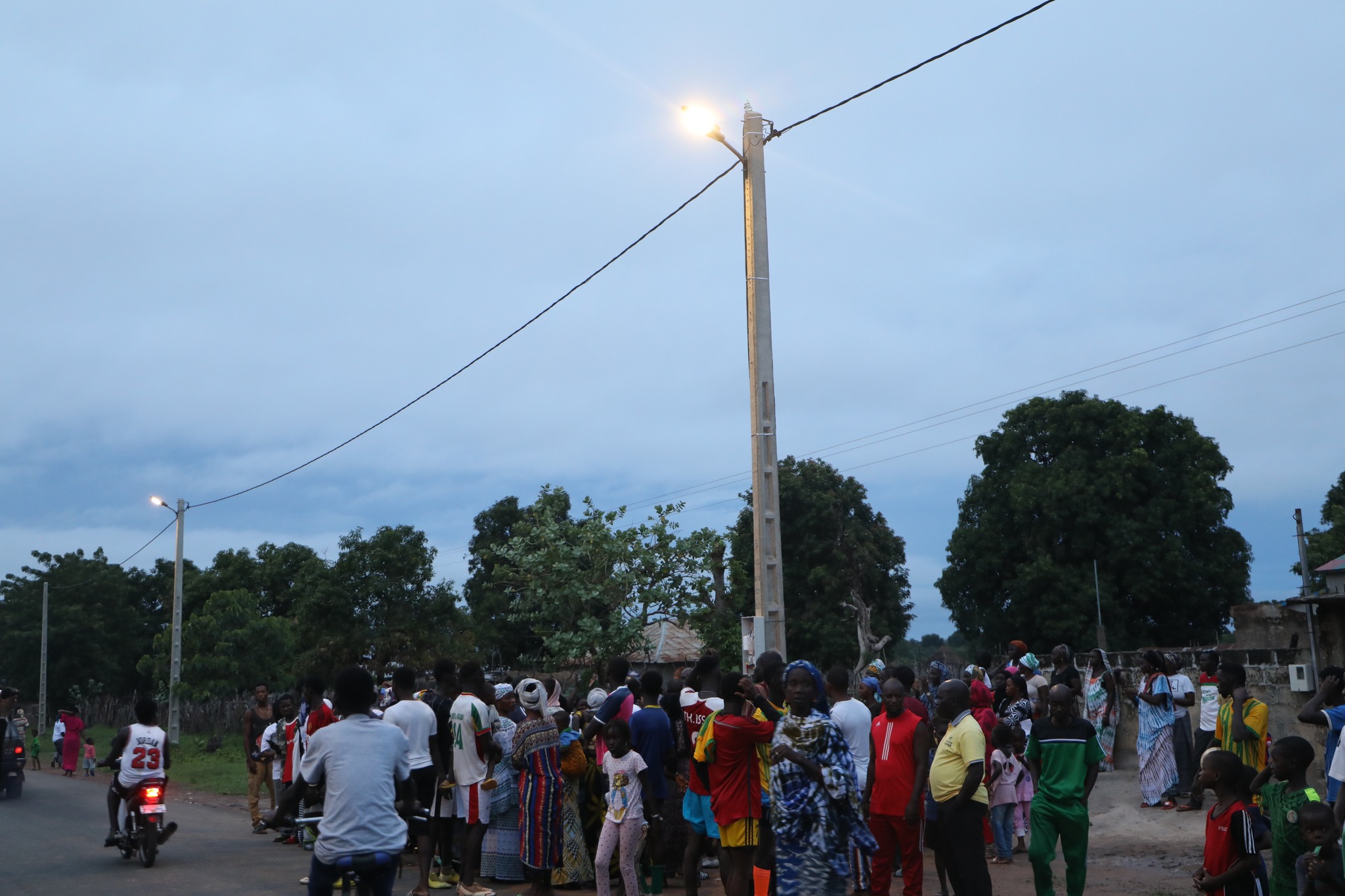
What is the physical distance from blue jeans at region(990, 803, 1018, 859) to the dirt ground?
0.16 meters

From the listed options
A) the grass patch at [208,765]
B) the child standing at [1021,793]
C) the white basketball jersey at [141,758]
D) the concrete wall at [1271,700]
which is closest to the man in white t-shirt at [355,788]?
the white basketball jersey at [141,758]

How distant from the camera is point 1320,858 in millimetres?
5699

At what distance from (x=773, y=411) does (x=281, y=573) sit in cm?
5052

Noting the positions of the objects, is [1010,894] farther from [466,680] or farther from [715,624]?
[715,624]

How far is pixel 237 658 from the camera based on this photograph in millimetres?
38281

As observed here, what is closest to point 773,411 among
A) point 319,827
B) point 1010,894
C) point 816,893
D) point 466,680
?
point 466,680

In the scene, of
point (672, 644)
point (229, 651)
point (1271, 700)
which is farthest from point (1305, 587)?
point (229, 651)

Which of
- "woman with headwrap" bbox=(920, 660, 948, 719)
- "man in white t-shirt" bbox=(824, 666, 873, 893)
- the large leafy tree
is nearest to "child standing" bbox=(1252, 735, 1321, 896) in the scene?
"man in white t-shirt" bbox=(824, 666, 873, 893)

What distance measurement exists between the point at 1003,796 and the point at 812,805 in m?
5.48

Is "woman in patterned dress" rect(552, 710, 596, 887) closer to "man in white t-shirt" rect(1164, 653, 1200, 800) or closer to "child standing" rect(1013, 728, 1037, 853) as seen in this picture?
"child standing" rect(1013, 728, 1037, 853)

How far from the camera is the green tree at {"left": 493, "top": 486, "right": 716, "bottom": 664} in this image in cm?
2834

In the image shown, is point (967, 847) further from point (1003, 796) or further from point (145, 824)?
point (145, 824)

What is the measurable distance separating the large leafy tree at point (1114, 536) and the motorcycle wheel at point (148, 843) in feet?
102

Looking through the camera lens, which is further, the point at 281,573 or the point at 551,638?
the point at 281,573
